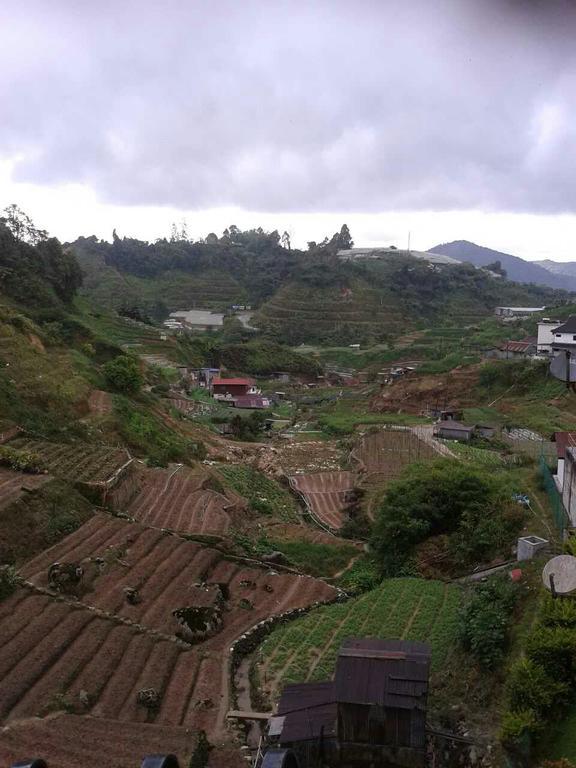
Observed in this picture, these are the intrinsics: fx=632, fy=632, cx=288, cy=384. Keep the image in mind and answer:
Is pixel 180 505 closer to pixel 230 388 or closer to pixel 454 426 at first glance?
pixel 454 426

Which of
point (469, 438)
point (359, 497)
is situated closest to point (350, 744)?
point (359, 497)

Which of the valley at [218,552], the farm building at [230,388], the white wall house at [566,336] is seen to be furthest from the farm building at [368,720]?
the farm building at [230,388]

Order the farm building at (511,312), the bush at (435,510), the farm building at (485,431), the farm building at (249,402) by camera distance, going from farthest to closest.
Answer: the farm building at (511,312), the farm building at (249,402), the farm building at (485,431), the bush at (435,510)

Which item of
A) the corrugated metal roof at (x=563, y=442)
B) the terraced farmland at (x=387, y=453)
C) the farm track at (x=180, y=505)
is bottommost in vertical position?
the terraced farmland at (x=387, y=453)

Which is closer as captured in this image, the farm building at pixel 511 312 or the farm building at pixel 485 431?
the farm building at pixel 485 431

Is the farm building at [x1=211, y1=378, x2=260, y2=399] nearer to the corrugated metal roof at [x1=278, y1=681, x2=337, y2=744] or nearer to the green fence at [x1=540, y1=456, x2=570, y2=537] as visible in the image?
the green fence at [x1=540, y1=456, x2=570, y2=537]

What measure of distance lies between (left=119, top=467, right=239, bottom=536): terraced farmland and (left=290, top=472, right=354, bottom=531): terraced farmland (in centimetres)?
466

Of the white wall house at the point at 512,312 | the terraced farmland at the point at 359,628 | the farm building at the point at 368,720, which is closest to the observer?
the farm building at the point at 368,720

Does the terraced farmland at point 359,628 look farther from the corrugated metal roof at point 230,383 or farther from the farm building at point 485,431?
the corrugated metal roof at point 230,383

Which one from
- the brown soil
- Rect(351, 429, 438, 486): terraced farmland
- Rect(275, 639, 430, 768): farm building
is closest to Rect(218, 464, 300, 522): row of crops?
Rect(351, 429, 438, 486): terraced farmland

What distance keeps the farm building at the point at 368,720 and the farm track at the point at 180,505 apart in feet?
29.9

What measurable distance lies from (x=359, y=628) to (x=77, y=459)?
9912 millimetres

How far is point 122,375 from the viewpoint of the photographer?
29.5 metres

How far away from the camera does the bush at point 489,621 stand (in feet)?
29.0
